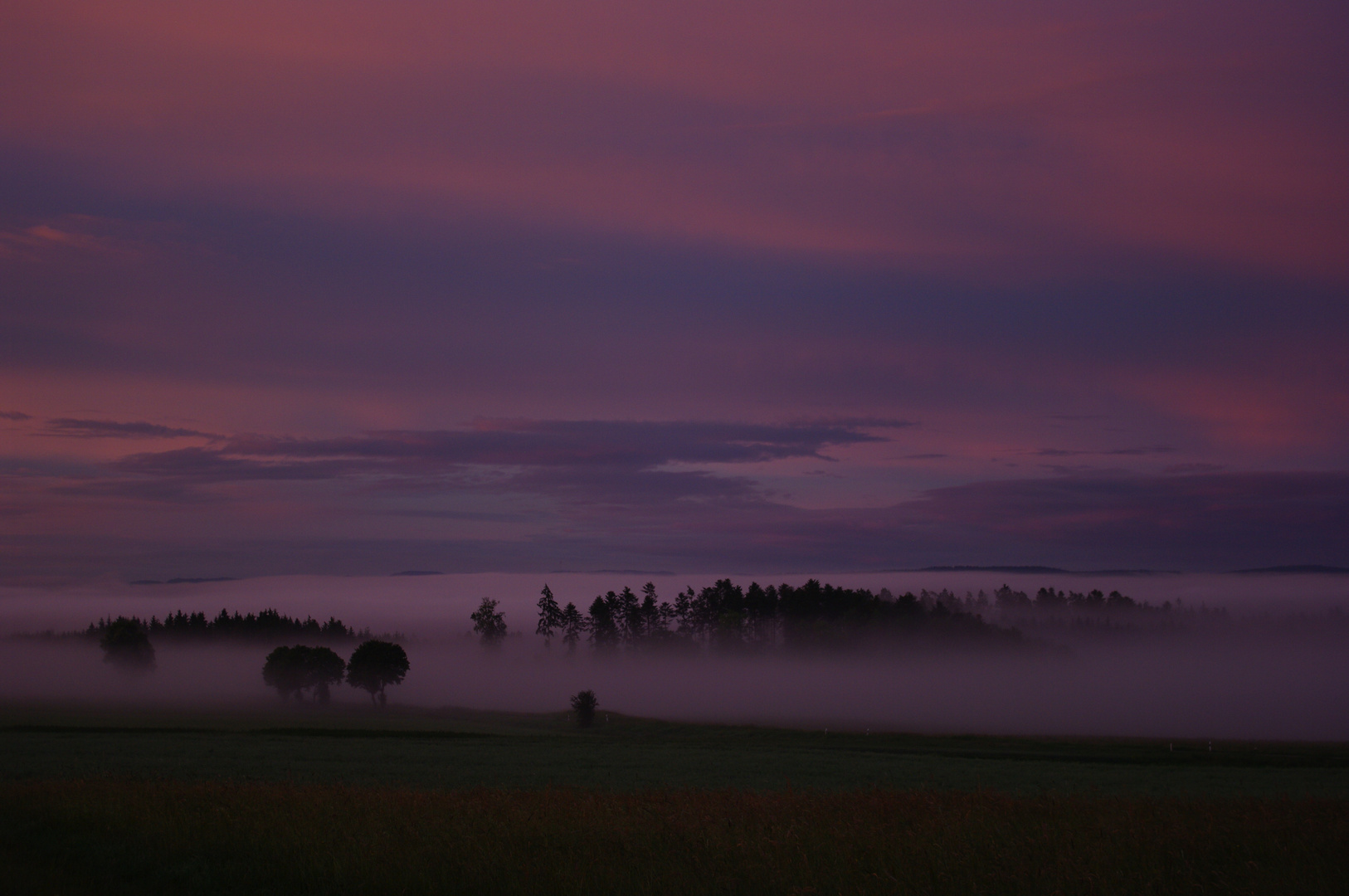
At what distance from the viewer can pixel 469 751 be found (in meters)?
46.6

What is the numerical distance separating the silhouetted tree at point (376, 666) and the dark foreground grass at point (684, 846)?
344 ft

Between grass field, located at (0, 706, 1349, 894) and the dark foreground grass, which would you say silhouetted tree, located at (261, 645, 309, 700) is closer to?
grass field, located at (0, 706, 1349, 894)

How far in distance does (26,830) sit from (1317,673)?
225803 mm

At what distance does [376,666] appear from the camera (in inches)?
4589

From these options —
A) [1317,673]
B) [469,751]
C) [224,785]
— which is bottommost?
[1317,673]

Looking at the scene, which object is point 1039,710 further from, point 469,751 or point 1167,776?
point 469,751

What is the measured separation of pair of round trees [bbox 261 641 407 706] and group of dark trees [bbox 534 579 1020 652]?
44.5m

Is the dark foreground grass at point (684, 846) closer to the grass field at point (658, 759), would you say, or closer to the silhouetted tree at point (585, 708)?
the grass field at point (658, 759)

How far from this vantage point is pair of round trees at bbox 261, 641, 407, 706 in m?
116

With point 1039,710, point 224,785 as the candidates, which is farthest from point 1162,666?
point 224,785

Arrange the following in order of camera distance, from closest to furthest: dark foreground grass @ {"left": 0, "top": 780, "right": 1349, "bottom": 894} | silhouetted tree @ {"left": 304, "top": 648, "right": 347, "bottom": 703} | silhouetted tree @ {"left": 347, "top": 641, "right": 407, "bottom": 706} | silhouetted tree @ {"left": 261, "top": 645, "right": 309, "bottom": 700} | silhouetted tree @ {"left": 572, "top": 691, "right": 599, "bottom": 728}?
dark foreground grass @ {"left": 0, "top": 780, "right": 1349, "bottom": 894} → silhouetted tree @ {"left": 572, "top": 691, "right": 599, "bottom": 728} → silhouetted tree @ {"left": 347, "top": 641, "right": 407, "bottom": 706} → silhouetted tree @ {"left": 261, "top": 645, "right": 309, "bottom": 700} → silhouetted tree @ {"left": 304, "top": 648, "right": 347, "bottom": 703}

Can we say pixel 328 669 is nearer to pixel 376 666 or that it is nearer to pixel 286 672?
pixel 286 672

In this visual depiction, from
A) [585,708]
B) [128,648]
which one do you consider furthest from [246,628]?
[585,708]

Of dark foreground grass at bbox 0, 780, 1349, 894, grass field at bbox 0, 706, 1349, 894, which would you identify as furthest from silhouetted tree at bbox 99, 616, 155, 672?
dark foreground grass at bbox 0, 780, 1349, 894
